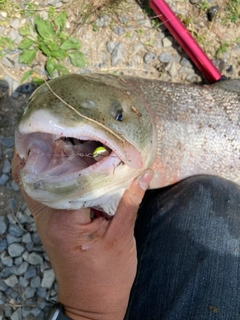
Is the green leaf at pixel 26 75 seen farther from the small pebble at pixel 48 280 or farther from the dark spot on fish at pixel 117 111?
the small pebble at pixel 48 280

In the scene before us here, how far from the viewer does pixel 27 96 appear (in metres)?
3.87

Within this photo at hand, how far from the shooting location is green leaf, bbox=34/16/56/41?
151 inches

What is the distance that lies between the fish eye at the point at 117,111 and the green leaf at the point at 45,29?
76.3 inches

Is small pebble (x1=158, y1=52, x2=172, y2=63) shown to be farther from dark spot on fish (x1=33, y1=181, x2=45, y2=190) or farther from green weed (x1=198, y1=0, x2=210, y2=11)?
dark spot on fish (x1=33, y1=181, x2=45, y2=190)

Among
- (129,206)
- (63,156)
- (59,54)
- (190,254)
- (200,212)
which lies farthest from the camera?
(59,54)

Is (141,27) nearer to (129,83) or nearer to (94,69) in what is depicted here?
(94,69)

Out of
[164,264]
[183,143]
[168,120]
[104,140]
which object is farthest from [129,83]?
[164,264]

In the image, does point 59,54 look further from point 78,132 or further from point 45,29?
point 78,132

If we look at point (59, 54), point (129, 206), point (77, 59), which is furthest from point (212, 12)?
point (129, 206)

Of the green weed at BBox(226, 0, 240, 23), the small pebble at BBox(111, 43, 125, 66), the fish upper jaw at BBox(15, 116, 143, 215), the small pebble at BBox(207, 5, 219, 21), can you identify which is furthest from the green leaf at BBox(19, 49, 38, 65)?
the green weed at BBox(226, 0, 240, 23)

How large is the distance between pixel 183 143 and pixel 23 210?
6.02 feet

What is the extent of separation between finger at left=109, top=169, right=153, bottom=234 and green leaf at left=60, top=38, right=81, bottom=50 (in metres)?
1.87

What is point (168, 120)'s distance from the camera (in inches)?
121

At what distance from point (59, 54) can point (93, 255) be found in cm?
226
